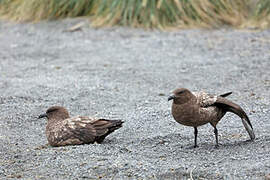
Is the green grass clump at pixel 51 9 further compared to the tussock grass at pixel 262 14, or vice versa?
the green grass clump at pixel 51 9

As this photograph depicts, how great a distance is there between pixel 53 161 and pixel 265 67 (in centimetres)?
439

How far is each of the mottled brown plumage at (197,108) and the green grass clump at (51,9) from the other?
6945mm

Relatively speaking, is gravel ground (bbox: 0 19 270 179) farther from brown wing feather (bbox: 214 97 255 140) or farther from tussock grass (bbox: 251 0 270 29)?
tussock grass (bbox: 251 0 270 29)

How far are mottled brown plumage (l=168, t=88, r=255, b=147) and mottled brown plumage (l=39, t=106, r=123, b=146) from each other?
2.23 feet

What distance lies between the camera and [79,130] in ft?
16.7

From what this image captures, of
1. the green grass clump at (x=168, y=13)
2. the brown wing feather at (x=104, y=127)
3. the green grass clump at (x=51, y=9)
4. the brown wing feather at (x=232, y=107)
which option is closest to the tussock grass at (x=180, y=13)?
the green grass clump at (x=168, y=13)

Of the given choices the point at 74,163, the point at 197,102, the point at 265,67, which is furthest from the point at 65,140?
the point at 265,67

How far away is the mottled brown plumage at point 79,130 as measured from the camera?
507 cm

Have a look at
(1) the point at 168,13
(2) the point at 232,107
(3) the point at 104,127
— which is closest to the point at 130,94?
(3) the point at 104,127

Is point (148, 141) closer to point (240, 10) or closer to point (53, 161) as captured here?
point (53, 161)

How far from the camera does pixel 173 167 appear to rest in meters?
4.27

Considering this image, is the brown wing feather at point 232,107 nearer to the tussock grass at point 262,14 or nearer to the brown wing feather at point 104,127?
the brown wing feather at point 104,127

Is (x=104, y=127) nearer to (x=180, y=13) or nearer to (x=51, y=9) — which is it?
(x=180, y=13)

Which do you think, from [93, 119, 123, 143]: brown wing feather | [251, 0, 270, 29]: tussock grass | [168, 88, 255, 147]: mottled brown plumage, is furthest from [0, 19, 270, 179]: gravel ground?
[251, 0, 270, 29]: tussock grass
